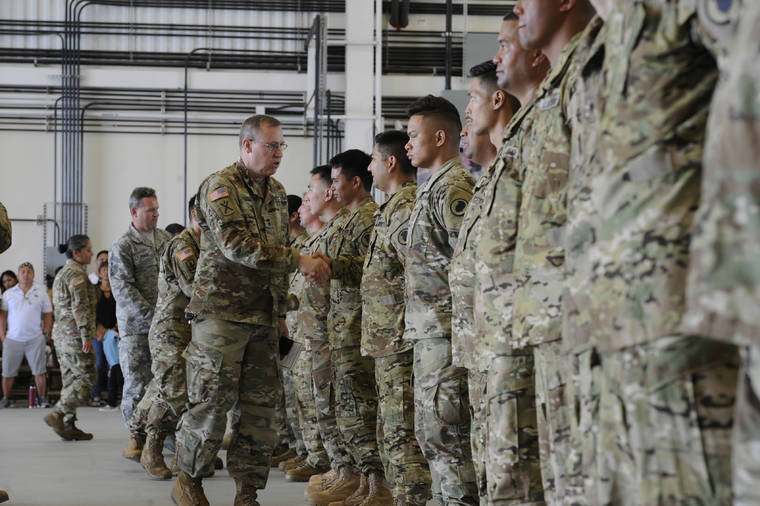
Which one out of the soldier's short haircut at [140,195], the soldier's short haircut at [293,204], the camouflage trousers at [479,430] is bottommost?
the camouflage trousers at [479,430]

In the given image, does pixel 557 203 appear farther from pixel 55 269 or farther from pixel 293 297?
pixel 55 269

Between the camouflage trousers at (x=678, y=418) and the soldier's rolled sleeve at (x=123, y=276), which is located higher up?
the soldier's rolled sleeve at (x=123, y=276)

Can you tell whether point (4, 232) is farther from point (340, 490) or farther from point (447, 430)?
point (447, 430)

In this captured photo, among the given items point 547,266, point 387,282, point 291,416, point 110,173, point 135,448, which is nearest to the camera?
point 547,266

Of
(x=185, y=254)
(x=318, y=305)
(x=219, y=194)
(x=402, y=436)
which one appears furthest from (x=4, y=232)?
(x=402, y=436)

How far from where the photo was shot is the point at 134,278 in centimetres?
649

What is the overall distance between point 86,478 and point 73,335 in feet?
8.00

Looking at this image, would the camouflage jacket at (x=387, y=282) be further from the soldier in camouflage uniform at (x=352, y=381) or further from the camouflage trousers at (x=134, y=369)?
the camouflage trousers at (x=134, y=369)

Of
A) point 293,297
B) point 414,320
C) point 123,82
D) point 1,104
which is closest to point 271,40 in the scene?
point 123,82

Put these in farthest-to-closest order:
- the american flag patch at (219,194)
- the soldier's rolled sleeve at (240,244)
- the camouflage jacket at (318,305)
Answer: the camouflage jacket at (318,305), the american flag patch at (219,194), the soldier's rolled sleeve at (240,244)

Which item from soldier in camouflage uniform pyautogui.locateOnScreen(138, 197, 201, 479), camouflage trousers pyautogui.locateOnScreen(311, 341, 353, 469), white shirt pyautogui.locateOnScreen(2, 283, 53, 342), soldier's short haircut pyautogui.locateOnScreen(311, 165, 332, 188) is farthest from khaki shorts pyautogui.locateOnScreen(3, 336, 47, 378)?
camouflage trousers pyautogui.locateOnScreen(311, 341, 353, 469)

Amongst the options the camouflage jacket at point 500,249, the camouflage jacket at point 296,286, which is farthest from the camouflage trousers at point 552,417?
the camouflage jacket at point 296,286

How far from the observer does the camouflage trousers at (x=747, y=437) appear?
1076mm

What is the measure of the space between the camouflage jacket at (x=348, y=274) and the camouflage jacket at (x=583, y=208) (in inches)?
106
